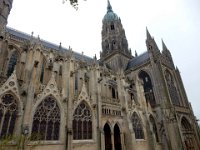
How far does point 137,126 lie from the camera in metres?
24.8

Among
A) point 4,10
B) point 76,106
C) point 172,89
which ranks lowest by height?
point 76,106

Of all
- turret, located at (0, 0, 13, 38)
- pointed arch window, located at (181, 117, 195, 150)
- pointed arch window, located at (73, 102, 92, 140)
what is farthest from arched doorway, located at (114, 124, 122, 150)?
turret, located at (0, 0, 13, 38)

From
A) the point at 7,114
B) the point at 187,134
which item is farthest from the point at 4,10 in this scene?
the point at 187,134

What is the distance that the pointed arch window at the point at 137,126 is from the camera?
2420 cm

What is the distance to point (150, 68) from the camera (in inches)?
1458

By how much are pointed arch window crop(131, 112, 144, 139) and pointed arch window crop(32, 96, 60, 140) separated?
40.7ft

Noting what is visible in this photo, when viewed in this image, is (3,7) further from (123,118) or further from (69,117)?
(123,118)

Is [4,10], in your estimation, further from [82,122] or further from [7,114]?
[82,122]

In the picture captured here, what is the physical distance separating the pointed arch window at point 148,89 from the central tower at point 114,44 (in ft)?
23.7

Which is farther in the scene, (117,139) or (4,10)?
(4,10)

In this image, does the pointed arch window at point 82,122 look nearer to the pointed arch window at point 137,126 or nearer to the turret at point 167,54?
the pointed arch window at point 137,126

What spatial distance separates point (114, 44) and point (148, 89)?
18931mm

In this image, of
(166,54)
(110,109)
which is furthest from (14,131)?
(166,54)

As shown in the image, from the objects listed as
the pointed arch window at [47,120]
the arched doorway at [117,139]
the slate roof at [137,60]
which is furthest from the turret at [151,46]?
the pointed arch window at [47,120]
